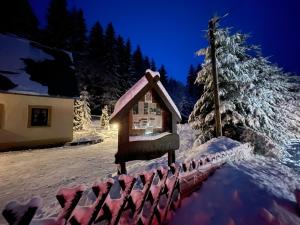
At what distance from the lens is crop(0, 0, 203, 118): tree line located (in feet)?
134

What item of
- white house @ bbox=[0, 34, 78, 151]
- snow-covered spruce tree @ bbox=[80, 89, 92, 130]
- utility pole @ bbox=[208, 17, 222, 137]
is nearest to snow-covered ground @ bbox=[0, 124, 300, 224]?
white house @ bbox=[0, 34, 78, 151]

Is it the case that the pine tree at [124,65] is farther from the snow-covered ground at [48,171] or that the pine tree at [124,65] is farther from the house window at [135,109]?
A: the house window at [135,109]

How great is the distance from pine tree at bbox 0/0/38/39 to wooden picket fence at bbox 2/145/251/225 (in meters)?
43.1

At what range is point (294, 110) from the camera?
71.7 feet

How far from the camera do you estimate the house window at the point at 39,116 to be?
15.8 meters

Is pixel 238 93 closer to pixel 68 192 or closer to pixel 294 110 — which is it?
pixel 294 110

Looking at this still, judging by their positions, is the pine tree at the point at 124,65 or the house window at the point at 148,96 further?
the pine tree at the point at 124,65

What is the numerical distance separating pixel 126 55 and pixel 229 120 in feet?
138

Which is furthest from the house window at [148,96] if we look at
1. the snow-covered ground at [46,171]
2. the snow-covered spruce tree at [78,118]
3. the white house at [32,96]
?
the snow-covered spruce tree at [78,118]

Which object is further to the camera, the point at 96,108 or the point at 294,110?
the point at 96,108

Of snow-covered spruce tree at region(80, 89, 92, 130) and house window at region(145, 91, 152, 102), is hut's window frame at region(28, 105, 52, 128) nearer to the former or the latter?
snow-covered spruce tree at region(80, 89, 92, 130)

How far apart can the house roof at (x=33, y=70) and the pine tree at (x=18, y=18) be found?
24274 mm

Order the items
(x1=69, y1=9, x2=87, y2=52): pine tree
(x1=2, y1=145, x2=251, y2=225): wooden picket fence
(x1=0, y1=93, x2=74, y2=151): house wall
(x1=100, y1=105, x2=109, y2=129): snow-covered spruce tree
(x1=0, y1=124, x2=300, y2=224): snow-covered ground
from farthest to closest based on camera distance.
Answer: (x1=69, y1=9, x2=87, y2=52): pine tree → (x1=100, y1=105, x2=109, y2=129): snow-covered spruce tree → (x1=0, y1=93, x2=74, y2=151): house wall → (x1=0, y1=124, x2=300, y2=224): snow-covered ground → (x1=2, y1=145, x2=251, y2=225): wooden picket fence

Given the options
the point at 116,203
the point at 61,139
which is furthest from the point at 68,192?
the point at 61,139
